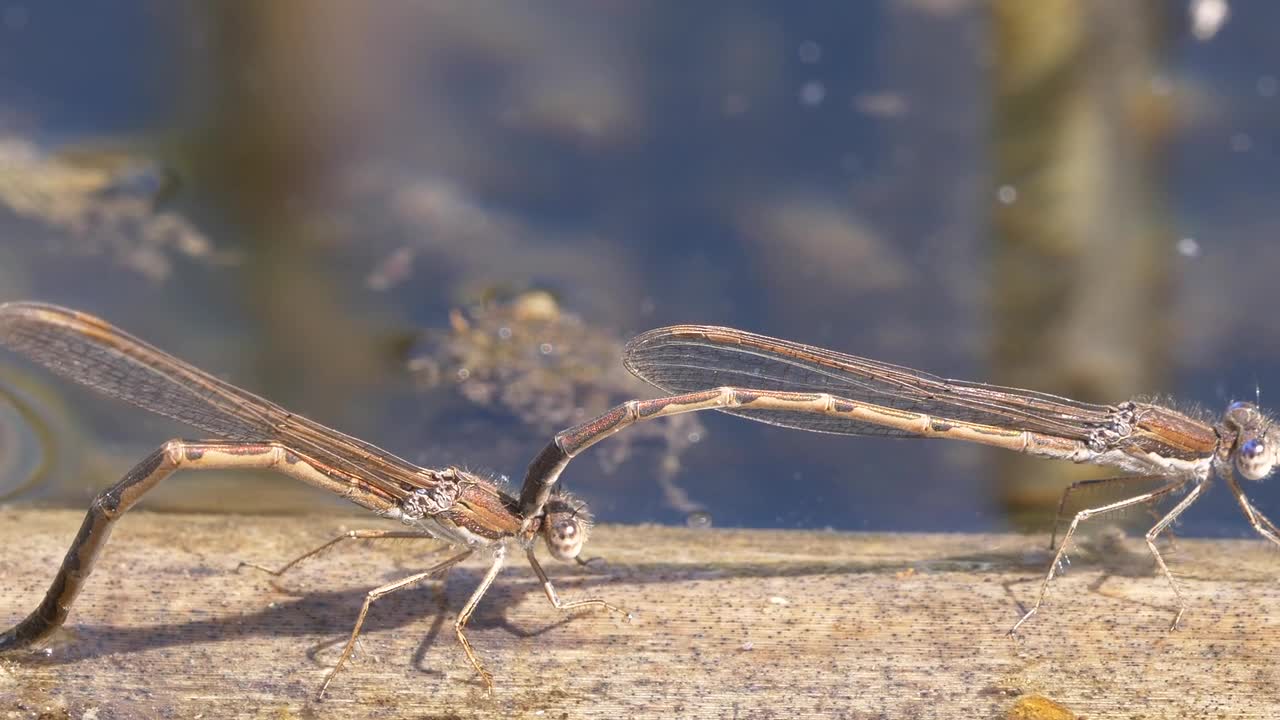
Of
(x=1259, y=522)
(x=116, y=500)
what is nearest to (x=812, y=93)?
(x=1259, y=522)

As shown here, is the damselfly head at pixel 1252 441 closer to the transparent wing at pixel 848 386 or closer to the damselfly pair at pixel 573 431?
the damselfly pair at pixel 573 431

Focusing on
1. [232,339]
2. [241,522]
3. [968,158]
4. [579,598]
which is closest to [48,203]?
[232,339]

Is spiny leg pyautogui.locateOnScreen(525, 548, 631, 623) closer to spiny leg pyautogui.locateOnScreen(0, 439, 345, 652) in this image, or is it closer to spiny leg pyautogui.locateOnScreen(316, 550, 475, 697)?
spiny leg pyautogui.locateOnScreen(316, 550, 475, 697)

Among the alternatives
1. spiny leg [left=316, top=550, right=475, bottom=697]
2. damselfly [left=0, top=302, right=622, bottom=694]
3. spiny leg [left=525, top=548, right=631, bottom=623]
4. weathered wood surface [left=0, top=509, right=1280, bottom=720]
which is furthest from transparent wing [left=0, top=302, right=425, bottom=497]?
spiny leg [left=525, top=548, right=631, bottom=623]

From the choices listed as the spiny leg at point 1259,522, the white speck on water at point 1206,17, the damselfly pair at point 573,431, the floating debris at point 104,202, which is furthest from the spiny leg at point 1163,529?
the floating debris at point 104,202

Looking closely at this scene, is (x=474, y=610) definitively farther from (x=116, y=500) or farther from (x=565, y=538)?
(x=116, y=500)

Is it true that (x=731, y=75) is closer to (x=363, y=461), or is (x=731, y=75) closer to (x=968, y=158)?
(x=968, y=158)
